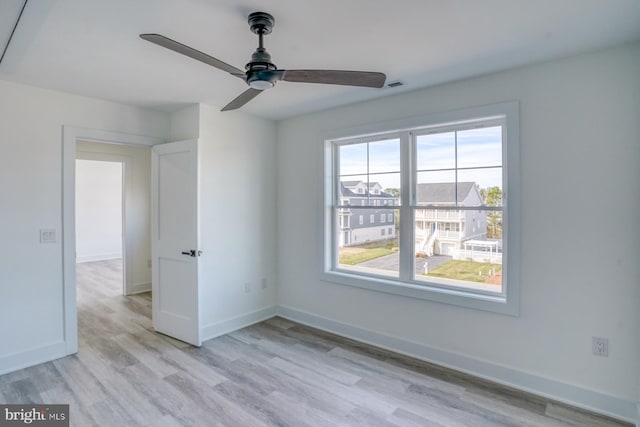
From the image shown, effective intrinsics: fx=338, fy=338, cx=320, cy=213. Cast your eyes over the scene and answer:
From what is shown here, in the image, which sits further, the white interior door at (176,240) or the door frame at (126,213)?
the door frame at (126,213)

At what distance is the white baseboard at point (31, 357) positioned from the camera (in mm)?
2879

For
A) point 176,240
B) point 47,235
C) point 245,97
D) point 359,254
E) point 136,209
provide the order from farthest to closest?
point 136,209
point 359,254
point 176,240
point 47,235
point 245,97

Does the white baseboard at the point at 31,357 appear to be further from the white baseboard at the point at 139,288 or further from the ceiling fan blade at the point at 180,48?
the ceiling fan blade at the point at 180,48

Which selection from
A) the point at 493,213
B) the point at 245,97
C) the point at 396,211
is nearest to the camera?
the point at 245,97

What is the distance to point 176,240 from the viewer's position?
359 centimetres

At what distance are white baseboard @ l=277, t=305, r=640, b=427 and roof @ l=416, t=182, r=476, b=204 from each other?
136cm

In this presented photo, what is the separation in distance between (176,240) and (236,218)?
2.29ft

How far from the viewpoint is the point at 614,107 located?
2.30 meters

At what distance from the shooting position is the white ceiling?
1.83 m

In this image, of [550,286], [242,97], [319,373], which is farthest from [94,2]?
[550,286]

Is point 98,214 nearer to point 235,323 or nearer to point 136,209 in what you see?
point 136,209

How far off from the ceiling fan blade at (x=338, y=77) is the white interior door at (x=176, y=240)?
1.89m

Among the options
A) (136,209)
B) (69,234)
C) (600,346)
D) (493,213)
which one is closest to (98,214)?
(136,209)

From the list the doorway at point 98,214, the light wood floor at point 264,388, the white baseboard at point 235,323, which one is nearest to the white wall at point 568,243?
the light wood floor at point 264,388
